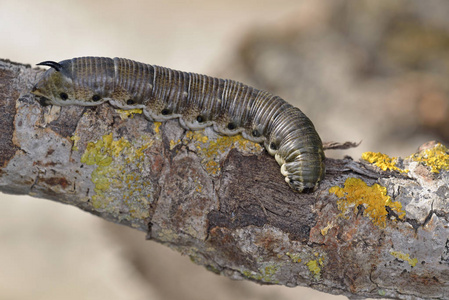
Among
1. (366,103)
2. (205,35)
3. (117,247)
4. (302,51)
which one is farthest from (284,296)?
(205,35)

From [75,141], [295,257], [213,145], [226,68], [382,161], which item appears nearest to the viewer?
[75,141]

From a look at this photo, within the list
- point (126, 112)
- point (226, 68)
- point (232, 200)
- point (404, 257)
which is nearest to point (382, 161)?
point (404, 257)

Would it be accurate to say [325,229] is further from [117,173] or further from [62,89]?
[62,89]

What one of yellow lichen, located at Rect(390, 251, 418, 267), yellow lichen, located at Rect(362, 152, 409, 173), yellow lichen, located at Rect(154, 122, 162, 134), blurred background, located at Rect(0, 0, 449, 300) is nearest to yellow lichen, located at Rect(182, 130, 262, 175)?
yellow lichen, located at Rect(154, 122, 162, 134)

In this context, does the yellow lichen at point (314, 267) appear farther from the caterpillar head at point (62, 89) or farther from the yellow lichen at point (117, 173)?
the caterpillar head at point (62, 89)

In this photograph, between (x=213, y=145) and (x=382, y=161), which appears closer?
(x=213, y=145)

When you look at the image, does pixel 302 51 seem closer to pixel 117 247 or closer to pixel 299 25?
pixel 299 25

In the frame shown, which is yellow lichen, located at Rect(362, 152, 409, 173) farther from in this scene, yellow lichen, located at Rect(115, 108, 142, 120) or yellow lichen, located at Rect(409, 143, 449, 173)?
yellow lichen, located at Rect(115, 108, 142, 120)
